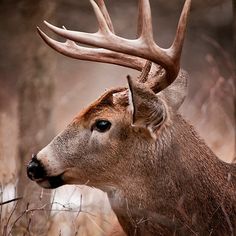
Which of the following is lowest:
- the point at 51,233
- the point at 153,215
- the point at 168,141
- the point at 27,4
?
the point at 51,233

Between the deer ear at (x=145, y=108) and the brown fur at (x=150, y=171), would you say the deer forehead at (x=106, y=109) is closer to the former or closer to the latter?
the brown fur at (x=150, y=171)

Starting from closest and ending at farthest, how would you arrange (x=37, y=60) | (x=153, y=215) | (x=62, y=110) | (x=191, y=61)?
(x=153, y=215), (x=37, y=60), (x=62, y=110), (x=191, y=61)

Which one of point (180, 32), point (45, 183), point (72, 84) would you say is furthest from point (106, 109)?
point (72, 84)

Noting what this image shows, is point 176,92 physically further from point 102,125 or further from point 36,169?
point 36,169

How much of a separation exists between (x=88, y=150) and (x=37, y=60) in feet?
12.3

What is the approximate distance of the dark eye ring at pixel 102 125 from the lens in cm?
691

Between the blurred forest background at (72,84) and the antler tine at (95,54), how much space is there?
1122 millimetres

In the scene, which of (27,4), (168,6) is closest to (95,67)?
(168,6)

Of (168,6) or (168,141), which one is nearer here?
(168,141)

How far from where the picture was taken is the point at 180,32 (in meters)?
6.62

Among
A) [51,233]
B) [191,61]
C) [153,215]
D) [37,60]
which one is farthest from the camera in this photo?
[191,61]

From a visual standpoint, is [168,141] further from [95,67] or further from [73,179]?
[95,67]

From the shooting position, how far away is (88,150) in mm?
6918

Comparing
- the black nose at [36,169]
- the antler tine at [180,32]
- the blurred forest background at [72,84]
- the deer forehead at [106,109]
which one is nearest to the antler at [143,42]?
the antler tine at [180,32]
